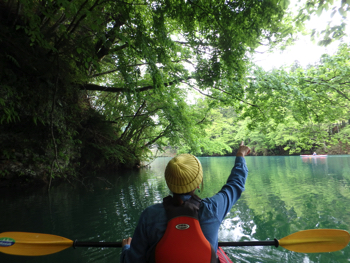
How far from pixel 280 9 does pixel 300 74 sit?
11.4 ft

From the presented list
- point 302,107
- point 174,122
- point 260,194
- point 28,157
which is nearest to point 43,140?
point 28,157

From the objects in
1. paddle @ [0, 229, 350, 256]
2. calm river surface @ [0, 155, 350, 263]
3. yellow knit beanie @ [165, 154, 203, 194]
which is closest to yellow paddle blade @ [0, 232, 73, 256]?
paddle @ [0, 229, 350, 256]

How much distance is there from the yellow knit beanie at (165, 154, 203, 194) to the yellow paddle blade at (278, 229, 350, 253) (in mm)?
1756

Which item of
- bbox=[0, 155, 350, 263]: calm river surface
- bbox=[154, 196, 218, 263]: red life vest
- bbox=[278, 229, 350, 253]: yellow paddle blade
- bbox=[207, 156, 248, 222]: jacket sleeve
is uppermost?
bbox=[207, 156, 248, 222]: jacket sleeve

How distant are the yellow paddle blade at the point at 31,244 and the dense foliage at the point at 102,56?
1544 mm

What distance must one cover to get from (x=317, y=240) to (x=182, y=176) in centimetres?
222

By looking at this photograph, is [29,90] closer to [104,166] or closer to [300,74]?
[300,74]

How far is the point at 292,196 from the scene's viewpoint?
20.1 feet

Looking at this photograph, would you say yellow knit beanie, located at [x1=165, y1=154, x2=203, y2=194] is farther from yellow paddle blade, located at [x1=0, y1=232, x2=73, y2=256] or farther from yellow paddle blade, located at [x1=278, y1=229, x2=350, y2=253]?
yellow paddle blade, located at [x1=0, y1=232, x2=73, y2=256]

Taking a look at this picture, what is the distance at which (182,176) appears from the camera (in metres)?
1.15

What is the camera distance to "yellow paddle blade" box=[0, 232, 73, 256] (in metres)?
2.33

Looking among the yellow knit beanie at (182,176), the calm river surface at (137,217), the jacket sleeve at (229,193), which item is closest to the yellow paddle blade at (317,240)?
the calm river surface at (137,217)

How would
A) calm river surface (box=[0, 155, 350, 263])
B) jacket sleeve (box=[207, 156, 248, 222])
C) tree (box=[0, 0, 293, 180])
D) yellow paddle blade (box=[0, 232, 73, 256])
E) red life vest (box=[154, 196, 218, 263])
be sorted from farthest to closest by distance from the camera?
tree (box=[0, 0, 293, 180])
calm river surface (box=[0, 155, 350, 263])
yellow paddle blade (box=[0, 232, 73, 256])
jacket sleeve (box=[207, 156, 248, 222])
red life vest (box=[154, 196, 218, 263])

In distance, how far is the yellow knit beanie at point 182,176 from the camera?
3.78 ft
